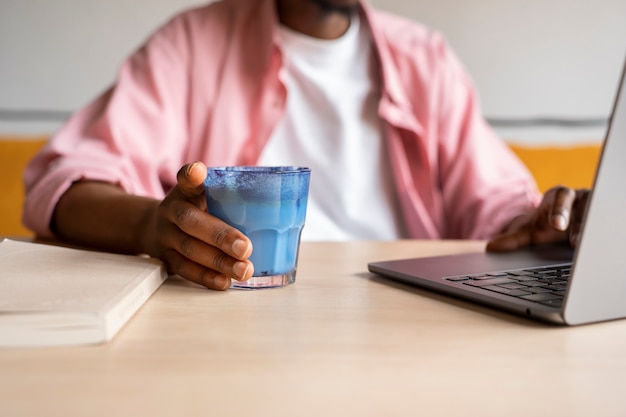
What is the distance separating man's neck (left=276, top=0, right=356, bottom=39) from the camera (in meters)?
1.38

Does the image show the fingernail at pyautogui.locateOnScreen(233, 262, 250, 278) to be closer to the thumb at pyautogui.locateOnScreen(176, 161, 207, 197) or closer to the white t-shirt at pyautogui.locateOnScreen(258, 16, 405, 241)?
the thumb at pyautogui.locateOnScreen(176, 161, 207, 197)

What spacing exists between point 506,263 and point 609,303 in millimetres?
227

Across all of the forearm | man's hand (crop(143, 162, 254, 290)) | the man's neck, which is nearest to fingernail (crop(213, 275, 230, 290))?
man's hand (crop(143, 162, 254, 290))

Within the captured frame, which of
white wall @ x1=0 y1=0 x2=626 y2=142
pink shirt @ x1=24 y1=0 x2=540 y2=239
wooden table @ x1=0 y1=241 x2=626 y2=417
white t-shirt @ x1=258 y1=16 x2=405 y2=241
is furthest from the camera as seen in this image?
white wall @ x1=0 y1=0 x2=626 y2=142

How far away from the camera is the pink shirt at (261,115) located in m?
1.18

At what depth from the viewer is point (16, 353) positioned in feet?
1.41

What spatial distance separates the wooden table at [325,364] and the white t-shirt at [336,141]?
74 centimetres

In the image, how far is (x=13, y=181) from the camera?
6.13 ft

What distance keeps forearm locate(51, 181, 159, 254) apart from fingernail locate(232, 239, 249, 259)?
0.18 m

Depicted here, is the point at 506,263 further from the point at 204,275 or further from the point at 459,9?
the point at 459,9

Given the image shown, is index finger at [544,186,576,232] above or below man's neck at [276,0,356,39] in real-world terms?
below

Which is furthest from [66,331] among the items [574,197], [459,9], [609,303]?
[459,9]

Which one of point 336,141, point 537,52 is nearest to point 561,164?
point 537,52

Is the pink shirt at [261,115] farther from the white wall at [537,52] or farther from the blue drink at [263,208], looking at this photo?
the white wall at [537,52]
